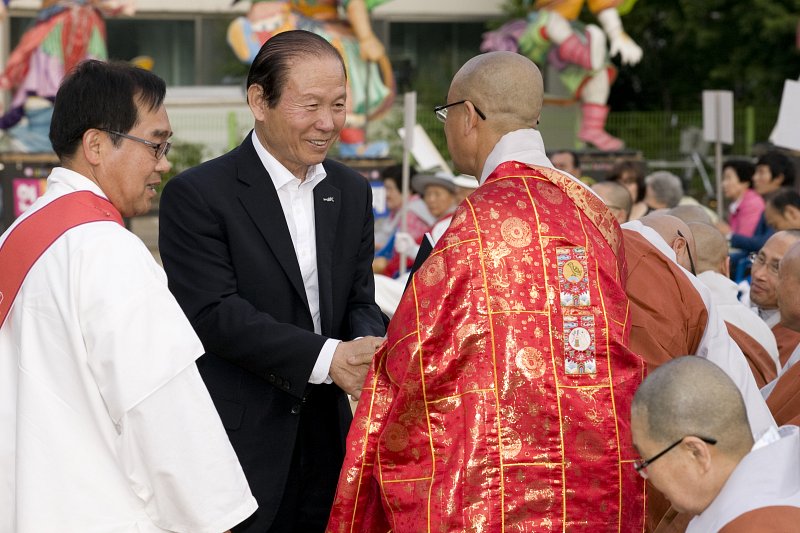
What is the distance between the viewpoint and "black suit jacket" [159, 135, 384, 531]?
328 cm

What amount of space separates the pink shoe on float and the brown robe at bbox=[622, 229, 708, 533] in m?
17.5

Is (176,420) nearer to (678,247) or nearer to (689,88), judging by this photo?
(678,247)

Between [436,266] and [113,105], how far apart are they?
2.75 feet

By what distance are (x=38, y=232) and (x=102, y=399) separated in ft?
1.24

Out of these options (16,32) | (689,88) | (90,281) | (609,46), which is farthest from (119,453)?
(689,88)

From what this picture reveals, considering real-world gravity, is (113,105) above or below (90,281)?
above

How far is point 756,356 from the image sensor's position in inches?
181

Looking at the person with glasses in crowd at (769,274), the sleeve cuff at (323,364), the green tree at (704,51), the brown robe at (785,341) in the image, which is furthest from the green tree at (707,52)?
the sleeve cuff at (323,364)

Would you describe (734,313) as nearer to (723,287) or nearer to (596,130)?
(723,287)

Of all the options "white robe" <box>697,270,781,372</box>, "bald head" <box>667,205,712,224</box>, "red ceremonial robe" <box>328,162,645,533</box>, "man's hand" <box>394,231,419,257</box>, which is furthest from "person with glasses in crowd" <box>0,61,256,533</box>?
"man's hand" <box>394,231,419,257</box>

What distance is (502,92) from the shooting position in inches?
124

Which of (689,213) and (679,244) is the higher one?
(679,244)

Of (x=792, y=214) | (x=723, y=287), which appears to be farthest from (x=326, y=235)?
(x=792, y=214)

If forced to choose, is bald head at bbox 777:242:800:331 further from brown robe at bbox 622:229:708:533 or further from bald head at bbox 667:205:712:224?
bald head at bbox 667:205:712:224
